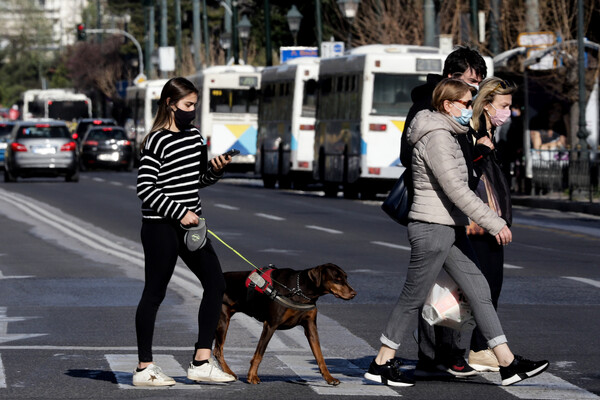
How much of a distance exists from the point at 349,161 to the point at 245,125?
14974mm

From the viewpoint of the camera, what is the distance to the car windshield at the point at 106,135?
55.3 m

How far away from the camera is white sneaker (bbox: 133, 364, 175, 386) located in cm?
865

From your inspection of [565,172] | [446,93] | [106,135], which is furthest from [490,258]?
[106,135]

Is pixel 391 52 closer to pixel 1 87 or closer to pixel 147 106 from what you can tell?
pixel 147 106

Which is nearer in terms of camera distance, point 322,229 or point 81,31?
point 322,229

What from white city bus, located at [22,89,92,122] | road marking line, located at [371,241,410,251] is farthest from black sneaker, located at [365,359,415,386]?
white city bus, located at [22,89,92,122]

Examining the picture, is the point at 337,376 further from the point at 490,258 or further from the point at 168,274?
the point at 168,274

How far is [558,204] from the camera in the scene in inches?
1216

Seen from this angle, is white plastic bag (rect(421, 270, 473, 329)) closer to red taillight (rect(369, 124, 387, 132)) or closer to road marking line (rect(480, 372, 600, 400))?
road marking line (rect(480, 372, 600, 400))

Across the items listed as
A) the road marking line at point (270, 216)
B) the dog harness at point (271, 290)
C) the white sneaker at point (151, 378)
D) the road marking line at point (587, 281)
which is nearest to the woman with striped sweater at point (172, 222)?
the white sneaker at point (151, 378)

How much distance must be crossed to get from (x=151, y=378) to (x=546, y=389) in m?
2.12

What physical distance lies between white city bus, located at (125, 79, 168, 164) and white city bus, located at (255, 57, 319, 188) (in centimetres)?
1901

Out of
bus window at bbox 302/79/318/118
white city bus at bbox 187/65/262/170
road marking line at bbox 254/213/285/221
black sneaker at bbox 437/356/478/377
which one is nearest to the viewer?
black sneaker at bbox 437/356/478/377

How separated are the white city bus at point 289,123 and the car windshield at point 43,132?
5247mm
